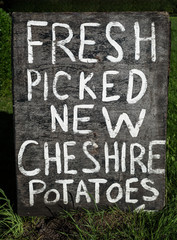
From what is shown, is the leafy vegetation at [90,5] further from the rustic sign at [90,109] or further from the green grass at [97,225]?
the green grass at [97,225]

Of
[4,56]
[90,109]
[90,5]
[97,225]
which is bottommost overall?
[97,225]

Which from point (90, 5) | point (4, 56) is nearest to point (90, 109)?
point (4, 56)

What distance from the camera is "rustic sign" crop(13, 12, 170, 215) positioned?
2307 mm

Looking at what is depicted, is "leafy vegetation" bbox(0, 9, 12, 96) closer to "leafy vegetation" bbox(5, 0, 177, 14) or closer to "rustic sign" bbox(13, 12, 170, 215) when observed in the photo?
"rustic sign" bbox(13, 12, 170, 215)

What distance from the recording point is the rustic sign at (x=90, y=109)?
2.31 m

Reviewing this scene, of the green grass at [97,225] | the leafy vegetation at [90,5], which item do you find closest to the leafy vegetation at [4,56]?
the green grass at [97,225]

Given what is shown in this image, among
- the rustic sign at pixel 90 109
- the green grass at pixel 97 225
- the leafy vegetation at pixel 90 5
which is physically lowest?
the green grass at pixel 97 225

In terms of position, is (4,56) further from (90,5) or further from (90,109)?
(90,5)

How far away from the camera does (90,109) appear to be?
240 cm

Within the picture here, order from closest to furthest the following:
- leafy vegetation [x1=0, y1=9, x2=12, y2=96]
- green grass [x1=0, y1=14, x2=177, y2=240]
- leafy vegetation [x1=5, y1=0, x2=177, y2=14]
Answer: green grass [x1=0, y1=14, x2=177, y2=240] < leafy vegetation [x1=0, y1=9, x2=12, y2=96] < leafy vegetation [x1=5, y1=0, x2=177, y2=14]

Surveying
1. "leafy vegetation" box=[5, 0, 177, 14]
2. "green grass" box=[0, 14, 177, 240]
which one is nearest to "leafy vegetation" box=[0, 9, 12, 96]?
"green grass" box=[0, 14, 177, 240]

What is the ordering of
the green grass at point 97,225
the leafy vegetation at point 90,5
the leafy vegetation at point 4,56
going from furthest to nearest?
the leafy vegetation at point 90,5 → the leafy vegetation at point 4,56 → the green grass at point 97,225

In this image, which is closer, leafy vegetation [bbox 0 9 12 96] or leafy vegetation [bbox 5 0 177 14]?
leafy vegetation [bbox 0 9 12 96]

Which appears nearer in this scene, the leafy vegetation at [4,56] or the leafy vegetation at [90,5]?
the leafy vegetation at [4,56]
